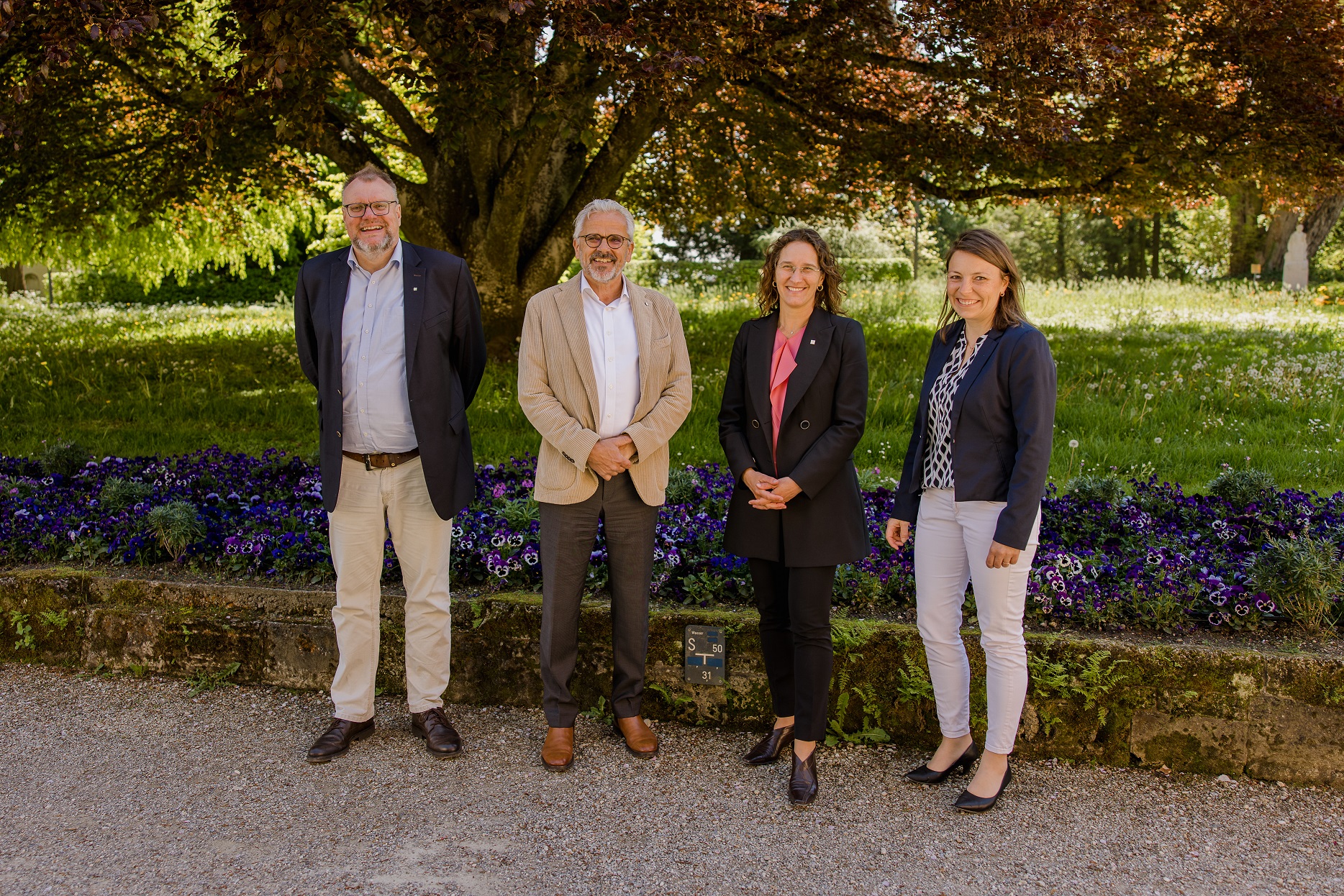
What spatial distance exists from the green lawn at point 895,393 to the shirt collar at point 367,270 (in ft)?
9.84

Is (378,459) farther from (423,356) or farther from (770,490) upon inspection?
(770,490)

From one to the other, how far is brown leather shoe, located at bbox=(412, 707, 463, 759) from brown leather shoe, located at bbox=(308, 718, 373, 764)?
204mm

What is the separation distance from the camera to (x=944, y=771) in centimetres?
369

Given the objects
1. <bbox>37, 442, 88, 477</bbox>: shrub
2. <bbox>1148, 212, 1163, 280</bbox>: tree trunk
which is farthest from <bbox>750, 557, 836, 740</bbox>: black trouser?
<bbox>1148, 212, 1163, 280</bbox>: tree trunk

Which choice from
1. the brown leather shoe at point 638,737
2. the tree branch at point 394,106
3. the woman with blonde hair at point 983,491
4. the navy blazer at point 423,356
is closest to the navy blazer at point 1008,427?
the woman with blonde hair at point 983,491

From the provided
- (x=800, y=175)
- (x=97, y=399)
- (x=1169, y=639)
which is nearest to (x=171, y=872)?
(x=1169, y=639)

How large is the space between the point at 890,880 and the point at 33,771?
3168 millimetres

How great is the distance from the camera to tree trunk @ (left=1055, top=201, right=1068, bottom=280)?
4191cm

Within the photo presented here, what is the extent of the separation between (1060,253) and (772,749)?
1687 inches

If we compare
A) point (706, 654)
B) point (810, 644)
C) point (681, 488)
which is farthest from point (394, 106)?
point (810, 644)

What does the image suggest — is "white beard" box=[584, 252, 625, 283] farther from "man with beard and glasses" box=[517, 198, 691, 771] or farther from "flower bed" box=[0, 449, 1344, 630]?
"flower bed" box=[0, 449, 1344, 630]

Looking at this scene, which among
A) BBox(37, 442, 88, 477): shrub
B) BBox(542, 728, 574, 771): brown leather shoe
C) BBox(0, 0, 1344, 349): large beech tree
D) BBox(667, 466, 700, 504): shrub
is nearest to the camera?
BBox(542, 728, 574, 771): brown leather shoe

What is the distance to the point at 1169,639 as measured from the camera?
3.88m

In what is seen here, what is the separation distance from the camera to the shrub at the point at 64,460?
6230 mm
